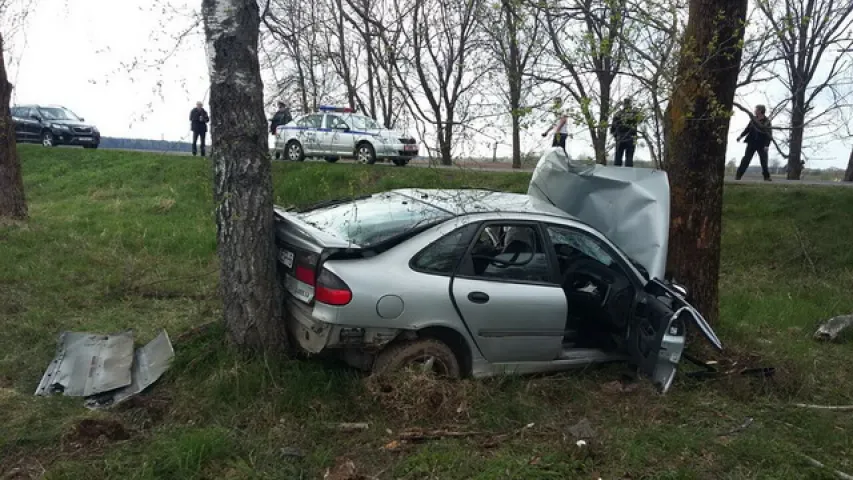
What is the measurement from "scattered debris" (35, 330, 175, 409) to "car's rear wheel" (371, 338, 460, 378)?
5.20 feet

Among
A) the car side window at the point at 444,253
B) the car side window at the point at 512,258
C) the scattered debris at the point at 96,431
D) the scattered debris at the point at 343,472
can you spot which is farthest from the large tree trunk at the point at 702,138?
the scattered debris at the point at 96,431

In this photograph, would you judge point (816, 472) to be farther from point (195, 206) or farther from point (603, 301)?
point (195, 206)

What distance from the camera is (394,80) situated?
5.34 meters

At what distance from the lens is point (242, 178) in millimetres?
4449

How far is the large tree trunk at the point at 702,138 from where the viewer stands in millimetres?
5637

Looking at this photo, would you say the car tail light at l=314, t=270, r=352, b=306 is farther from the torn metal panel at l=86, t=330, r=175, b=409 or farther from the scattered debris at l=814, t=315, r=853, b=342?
the scattered debris at l=814, t=315, r=853, b=342

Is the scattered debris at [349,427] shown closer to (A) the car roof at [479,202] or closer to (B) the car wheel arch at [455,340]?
(B) the car wheel arch at [455,340]

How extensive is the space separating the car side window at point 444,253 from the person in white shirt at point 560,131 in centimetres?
148

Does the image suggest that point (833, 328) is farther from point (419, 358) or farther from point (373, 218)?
point (373, 218)

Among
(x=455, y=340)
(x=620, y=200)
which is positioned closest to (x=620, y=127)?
(x=620, y=200)

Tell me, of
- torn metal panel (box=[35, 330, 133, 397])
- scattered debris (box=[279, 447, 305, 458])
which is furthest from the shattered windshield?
scattered debris (box=[279, 447, 305, 458])

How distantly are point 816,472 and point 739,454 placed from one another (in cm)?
41

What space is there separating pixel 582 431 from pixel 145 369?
3.05 m

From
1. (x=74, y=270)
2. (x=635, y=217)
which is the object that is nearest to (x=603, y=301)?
(x=635, y=217)
